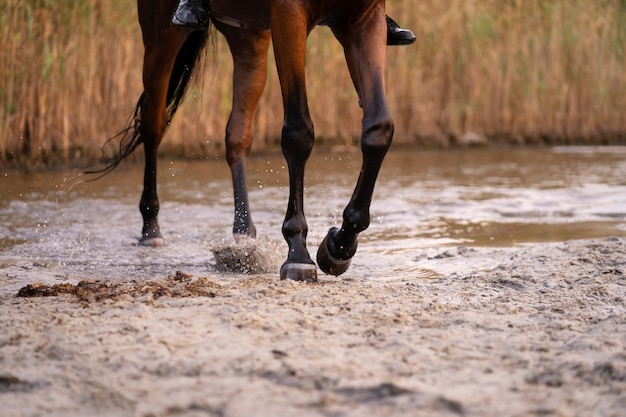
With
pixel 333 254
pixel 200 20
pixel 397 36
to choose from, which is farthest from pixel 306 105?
pixel 200 20

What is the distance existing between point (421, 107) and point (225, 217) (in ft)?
16.9

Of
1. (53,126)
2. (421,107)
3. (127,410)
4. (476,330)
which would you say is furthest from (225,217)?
(421,107)

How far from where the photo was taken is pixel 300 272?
13.7 feet

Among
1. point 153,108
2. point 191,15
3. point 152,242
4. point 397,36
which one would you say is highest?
point 191,15

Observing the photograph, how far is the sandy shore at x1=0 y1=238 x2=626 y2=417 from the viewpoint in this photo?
2477mm

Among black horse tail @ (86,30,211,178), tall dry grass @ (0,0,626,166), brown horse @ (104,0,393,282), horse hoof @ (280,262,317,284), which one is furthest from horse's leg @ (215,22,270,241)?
tall dry grass @ (0,0,626,166)

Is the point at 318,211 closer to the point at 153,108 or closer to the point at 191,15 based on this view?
the point at 153,108


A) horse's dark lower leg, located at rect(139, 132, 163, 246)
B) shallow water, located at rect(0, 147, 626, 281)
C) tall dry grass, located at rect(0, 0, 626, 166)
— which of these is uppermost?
tall dry grass, located at rect(0, 0, 626, 166)

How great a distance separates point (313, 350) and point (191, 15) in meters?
2.58

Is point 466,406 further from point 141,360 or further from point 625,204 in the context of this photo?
point 625,204

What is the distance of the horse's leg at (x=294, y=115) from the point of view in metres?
4.15

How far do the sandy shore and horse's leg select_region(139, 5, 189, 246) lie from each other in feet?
6.37

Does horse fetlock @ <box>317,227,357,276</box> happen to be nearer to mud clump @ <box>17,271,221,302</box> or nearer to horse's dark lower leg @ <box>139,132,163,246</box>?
mud clump @ <box>17,271,221,302</box>

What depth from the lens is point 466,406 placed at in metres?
2.43
